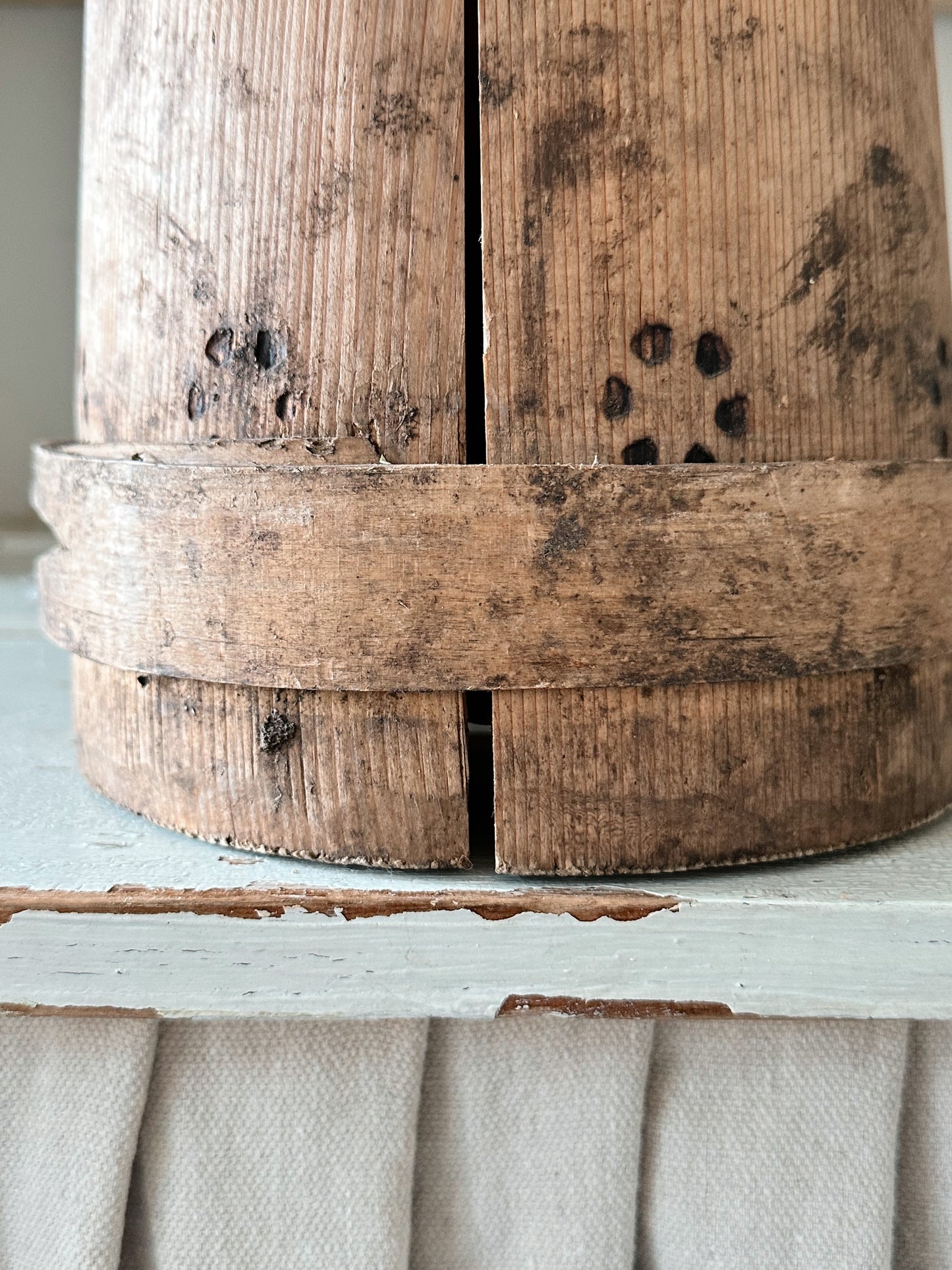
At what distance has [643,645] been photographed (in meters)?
0.60

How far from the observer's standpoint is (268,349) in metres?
0.64

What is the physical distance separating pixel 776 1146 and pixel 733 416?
389 millimetres

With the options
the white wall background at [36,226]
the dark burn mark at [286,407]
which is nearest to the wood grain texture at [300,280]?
the dark burn mark at [286,407]

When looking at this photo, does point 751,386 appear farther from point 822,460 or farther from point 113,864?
point 113,864

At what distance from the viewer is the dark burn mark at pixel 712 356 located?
0.61 meters

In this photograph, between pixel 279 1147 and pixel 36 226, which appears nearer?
pixel 279 1147

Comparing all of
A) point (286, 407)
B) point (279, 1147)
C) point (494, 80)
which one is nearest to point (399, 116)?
point (494, 80)

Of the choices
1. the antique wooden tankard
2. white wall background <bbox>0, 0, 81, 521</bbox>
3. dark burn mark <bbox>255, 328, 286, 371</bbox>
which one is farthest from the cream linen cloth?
white wall background <bbox>0, 0, 81, 521</bbox>

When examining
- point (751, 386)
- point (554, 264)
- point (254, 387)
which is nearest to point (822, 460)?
point (751, 386)

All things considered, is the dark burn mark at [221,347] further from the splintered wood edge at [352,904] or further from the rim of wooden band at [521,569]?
the splintered wood edge at [352,904]

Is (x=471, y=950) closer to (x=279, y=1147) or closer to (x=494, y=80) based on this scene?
(x=279, y=1147)

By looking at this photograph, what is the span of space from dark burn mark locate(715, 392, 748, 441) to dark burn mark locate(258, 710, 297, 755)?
27 cm

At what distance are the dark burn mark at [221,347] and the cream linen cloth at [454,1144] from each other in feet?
1.18

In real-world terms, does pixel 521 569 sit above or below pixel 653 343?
below
